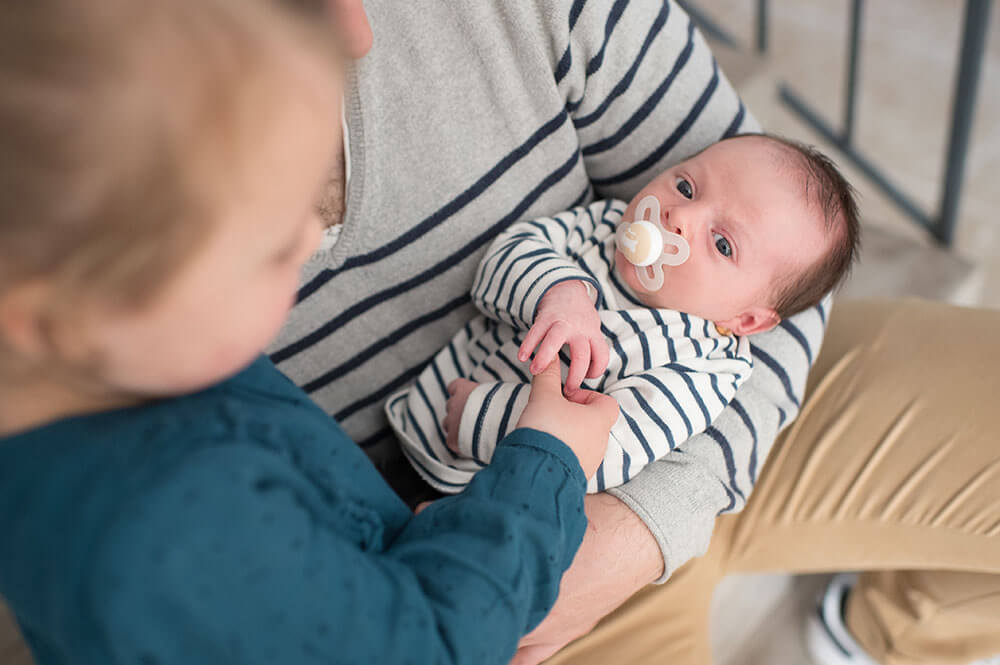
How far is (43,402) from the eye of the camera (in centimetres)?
45

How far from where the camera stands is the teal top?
Result: 0.44 metres

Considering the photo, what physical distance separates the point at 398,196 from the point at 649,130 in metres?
0.32

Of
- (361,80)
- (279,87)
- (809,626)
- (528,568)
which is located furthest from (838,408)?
(279,87)

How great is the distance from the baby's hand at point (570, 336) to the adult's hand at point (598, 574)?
0.15 metres

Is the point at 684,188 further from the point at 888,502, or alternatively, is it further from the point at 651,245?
the point at 888,502

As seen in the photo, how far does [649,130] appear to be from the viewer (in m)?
0.91

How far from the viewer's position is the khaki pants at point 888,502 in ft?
2.90

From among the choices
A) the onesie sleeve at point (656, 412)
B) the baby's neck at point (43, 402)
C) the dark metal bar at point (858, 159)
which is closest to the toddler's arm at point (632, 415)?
the onesie sleeve at point (656, 412)

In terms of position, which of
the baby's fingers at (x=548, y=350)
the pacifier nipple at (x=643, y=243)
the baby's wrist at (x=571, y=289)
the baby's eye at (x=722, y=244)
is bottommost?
the baby's fingers at (x=548, y=350)

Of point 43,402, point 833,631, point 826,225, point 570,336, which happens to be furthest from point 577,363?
point 833,631

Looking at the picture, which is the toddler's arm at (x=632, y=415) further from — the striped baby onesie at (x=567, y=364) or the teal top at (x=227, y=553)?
the teal top at (x=227, y=553)

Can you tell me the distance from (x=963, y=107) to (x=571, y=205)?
1.10m

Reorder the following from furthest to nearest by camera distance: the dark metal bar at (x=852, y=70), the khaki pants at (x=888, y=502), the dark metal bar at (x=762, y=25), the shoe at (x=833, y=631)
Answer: the dark metal bar at (x=762, y=25), the dark metal bar at (x=852, y=70), the shoe at (x=833, y=631), the khaki pants at (x=888, y=502)

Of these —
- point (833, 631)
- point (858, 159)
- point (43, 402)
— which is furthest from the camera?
point (858, 159)
